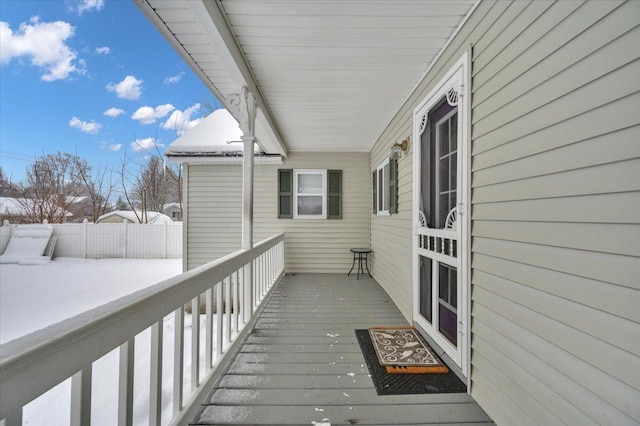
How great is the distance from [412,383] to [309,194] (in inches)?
172

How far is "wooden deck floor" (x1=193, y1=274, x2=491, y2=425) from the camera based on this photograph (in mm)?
1706

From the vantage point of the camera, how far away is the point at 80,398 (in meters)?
0.85

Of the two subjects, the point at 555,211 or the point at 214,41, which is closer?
the point at 555,211

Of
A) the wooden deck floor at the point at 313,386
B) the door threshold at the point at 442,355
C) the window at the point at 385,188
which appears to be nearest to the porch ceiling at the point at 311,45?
the window at the point at 385,188

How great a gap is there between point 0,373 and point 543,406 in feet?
6.51

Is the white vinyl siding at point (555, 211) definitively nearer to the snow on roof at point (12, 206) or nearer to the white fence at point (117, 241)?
the snow on roof at point (12, 206)

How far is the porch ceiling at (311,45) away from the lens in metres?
1.83

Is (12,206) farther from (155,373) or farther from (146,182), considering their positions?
(155,373)

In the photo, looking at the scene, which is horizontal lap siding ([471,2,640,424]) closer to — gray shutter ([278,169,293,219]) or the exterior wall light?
the exterior wall light

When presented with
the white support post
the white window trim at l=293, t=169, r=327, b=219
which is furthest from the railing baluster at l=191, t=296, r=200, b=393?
the white window trim at l=293, t=169, r=327, b=219

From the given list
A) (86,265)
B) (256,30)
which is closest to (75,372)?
(256,30)

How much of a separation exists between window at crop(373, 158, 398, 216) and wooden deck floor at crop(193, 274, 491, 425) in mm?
1604

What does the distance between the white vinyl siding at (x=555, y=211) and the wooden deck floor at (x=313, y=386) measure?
1.57ft

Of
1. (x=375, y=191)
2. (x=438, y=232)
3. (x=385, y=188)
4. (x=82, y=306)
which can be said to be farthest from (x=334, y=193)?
(x=82, y=306)
